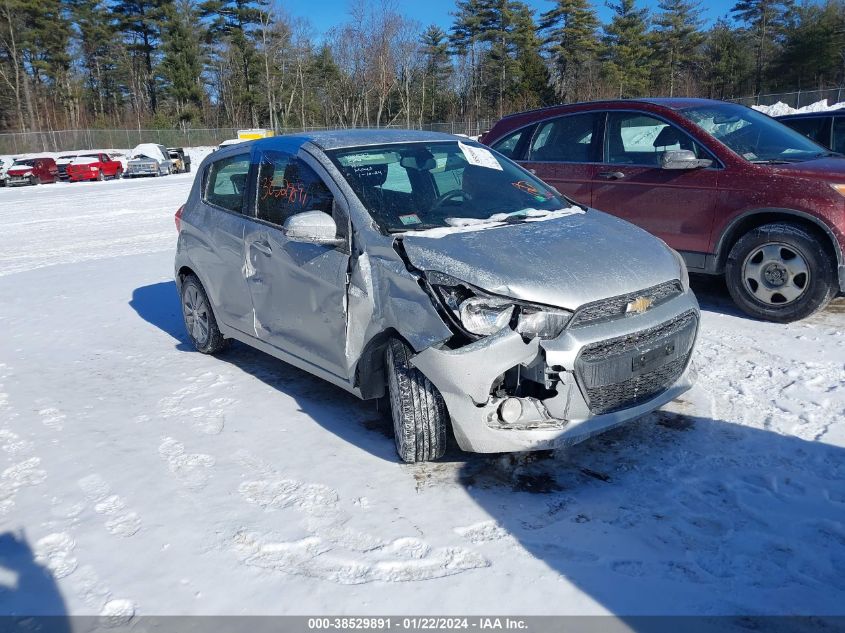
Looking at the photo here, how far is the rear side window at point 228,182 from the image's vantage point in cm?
506

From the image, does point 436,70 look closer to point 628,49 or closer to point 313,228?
point 628,49

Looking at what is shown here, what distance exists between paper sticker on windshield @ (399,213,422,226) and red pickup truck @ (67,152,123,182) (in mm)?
34567

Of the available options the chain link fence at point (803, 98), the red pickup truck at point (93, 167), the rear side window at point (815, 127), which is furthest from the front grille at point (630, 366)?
the chain link fence at point (803, 98)

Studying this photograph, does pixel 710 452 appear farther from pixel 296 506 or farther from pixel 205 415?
pixel 205 415

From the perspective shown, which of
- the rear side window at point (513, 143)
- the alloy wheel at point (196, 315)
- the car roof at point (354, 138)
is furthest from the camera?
Result: the rear side window at point (513, 143)

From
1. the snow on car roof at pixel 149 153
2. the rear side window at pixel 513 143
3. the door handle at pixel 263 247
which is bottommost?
the door handle at pixel 263 247

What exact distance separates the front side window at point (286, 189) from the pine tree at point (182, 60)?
5995cm

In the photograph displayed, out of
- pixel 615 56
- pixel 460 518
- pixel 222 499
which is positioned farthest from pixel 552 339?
pixel 615 56

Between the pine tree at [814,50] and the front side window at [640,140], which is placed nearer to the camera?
the front side window at [640,140]

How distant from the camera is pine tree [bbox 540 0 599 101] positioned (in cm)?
6188

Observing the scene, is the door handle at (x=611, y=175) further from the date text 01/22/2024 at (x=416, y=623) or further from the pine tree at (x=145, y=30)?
the pine tree at (x=145, y=30)

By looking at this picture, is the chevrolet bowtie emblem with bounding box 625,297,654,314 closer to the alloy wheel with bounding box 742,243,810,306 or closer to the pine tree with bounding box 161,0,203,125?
the alloy wheel with bounding box 742,243,810,306

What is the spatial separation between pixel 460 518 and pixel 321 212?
73.1 inches

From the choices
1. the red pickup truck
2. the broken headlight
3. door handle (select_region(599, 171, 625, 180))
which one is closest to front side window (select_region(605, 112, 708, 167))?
door handle (select_region(599, 171, 625, 180))
